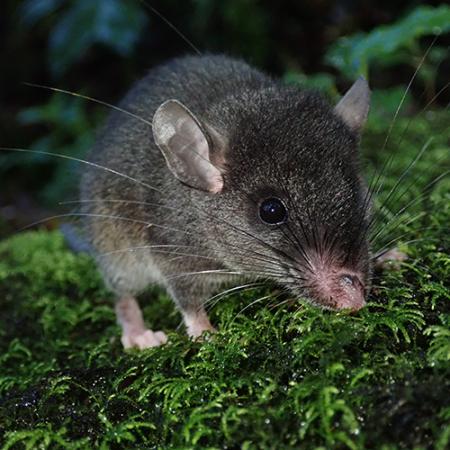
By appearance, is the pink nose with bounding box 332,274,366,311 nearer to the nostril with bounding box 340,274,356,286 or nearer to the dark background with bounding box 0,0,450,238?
the nostril with bounding box 340,274,356,286

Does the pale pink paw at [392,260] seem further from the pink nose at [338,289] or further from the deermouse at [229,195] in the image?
the pink nose at [338,289]

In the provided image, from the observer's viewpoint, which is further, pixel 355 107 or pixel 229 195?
pixel 355 107

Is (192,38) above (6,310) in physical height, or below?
above

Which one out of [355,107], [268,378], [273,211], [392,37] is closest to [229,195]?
[273,211]

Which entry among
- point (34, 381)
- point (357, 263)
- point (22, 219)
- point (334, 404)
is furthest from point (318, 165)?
point (22, 219)

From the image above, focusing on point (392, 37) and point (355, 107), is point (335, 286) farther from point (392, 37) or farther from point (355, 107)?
point (392, 37)

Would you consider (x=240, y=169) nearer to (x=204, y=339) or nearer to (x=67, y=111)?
(x=204, y=339)

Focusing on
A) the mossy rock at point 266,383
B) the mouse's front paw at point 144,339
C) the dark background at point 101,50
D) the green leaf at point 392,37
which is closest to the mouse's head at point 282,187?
the mossy rock at point 266,383
